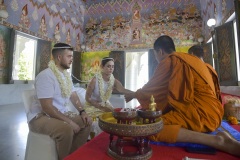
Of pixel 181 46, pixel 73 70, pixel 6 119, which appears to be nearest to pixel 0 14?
pixel 6 119

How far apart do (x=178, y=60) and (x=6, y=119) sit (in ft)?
13.7

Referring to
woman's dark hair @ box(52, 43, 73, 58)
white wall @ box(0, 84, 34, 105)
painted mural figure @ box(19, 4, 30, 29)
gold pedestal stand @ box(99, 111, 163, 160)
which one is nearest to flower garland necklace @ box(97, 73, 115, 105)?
woman's dark hair @ box(52, 43, 73, 58)

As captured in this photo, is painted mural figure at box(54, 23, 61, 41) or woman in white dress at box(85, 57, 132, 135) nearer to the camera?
woman in white dress at box(85, 57, 132, 135)

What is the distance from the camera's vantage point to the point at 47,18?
7508mm

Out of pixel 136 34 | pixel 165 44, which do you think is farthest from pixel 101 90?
pixel 136 34

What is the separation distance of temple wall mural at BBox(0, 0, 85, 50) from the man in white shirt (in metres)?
4.95

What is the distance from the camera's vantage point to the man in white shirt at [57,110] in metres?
1.63

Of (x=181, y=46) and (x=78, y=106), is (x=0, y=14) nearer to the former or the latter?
(x=78, y=106)

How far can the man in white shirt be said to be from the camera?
64.2 inches

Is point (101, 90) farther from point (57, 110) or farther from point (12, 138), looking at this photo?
point (12, 138)

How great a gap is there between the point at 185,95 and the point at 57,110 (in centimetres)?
134

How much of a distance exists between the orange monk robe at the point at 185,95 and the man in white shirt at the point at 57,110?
894 millimetres

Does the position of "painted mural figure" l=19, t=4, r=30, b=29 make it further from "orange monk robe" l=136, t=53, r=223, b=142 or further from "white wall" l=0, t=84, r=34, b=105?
"orange monk robe" l=136, t=53, r=223, b=142

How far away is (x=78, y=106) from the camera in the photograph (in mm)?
2250
